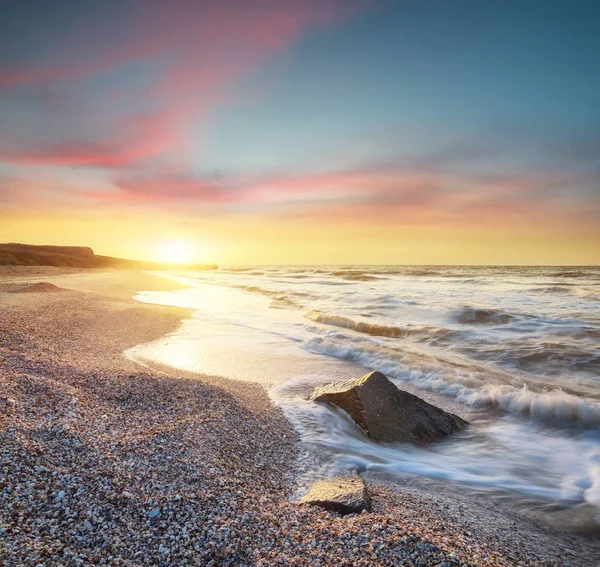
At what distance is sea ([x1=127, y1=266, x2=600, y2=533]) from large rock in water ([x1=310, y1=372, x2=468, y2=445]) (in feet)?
0.53

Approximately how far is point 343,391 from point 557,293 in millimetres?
21451

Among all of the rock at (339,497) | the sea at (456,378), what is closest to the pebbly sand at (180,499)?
the rock at (339,497)

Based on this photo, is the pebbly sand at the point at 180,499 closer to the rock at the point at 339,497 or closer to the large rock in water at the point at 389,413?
the rock at the point at 339,497

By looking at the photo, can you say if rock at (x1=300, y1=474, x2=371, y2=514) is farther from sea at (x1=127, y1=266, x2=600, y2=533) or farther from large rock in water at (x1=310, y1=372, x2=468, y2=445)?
large rock in water at (x1=310, y1=372, x2=468, y2=445)

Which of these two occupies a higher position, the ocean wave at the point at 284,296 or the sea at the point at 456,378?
the ocean wave at the point at 284,296

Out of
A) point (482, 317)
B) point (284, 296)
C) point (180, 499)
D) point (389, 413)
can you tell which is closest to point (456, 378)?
point (389, 413)

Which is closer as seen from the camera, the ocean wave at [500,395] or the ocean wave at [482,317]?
the ocean wave at [500,395]

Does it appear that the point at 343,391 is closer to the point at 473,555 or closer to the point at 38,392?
the point at 473,555

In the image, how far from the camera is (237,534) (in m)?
2.36

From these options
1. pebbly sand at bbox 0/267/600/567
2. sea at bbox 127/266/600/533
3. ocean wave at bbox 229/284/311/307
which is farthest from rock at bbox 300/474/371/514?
ocean wave at bbox 229/284/311/307

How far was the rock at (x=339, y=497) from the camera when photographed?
2871 mm

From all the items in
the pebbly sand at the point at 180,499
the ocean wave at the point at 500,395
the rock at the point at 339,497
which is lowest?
the ocean wave at the point at 500,395

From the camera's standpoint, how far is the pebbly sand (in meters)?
2.17

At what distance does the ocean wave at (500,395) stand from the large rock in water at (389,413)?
1.41 m
